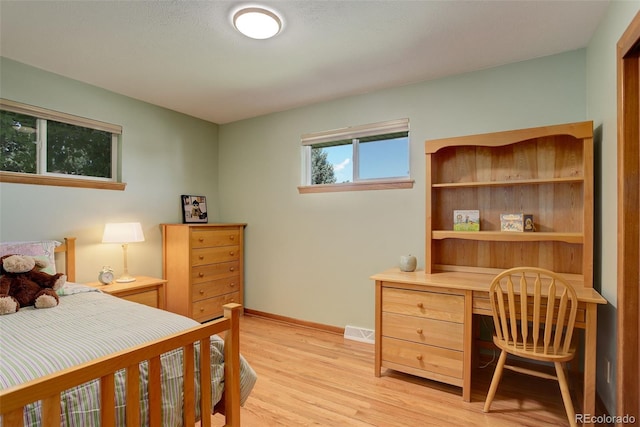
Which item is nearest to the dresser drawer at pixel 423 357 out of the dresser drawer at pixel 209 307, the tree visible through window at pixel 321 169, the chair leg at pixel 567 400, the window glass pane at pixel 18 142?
the chair leg at pixel 567 400

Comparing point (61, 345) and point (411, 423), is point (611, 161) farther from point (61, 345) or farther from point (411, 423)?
point (61, 345)

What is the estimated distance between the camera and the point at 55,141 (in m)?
2.82

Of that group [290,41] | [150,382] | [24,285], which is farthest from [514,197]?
[24,285]

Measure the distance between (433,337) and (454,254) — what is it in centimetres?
78

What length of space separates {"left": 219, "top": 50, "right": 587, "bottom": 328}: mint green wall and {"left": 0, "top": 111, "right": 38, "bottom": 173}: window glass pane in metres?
1.90

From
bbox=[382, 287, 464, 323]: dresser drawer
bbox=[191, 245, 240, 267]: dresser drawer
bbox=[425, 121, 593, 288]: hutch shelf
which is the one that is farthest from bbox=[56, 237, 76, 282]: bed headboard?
bbox=[425, 121, 593, 288]: hutch shelf

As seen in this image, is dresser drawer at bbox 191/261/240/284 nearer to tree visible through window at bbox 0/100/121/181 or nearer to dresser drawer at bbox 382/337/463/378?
tree visible through window at bbox 0/100/121/181

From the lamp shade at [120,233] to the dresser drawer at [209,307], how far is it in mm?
919

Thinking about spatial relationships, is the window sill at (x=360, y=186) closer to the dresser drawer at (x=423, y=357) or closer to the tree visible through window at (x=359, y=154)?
the tree visible through window at (x=359, y=154)

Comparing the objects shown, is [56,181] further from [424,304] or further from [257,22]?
[424,304]

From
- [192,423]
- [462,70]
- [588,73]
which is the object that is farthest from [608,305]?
[192,423]

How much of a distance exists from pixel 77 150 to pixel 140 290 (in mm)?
1424

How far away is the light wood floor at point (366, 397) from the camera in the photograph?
1.90m

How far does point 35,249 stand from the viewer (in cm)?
238
